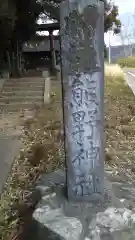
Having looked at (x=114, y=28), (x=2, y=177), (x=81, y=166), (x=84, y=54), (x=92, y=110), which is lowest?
(x=2, y=177)

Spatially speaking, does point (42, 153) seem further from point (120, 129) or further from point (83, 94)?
point (83, 94)

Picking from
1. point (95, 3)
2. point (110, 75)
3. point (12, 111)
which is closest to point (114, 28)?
point (110, 75)

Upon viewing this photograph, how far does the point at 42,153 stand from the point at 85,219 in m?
2.60

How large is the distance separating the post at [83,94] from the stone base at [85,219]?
0.11m

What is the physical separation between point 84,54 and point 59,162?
2.43 m

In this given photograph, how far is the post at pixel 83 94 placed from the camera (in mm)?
2656

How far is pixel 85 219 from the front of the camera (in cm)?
277

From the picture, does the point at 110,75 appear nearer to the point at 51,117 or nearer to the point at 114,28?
the point at 114,28

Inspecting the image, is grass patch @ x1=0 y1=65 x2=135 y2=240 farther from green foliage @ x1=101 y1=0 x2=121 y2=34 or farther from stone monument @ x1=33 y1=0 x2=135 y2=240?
green foliage @ x1=101 y1=0 x2=121 y2=34

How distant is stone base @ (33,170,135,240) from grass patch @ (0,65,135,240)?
339mm

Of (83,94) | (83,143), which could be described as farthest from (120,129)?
(83,94)

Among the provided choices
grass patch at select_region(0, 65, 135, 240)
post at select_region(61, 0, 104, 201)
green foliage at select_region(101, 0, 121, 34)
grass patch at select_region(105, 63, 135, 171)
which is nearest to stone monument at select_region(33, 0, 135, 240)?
post at select_region(61, 0, 104, 201)

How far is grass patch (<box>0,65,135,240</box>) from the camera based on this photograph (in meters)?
3.45

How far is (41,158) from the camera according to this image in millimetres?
5016
